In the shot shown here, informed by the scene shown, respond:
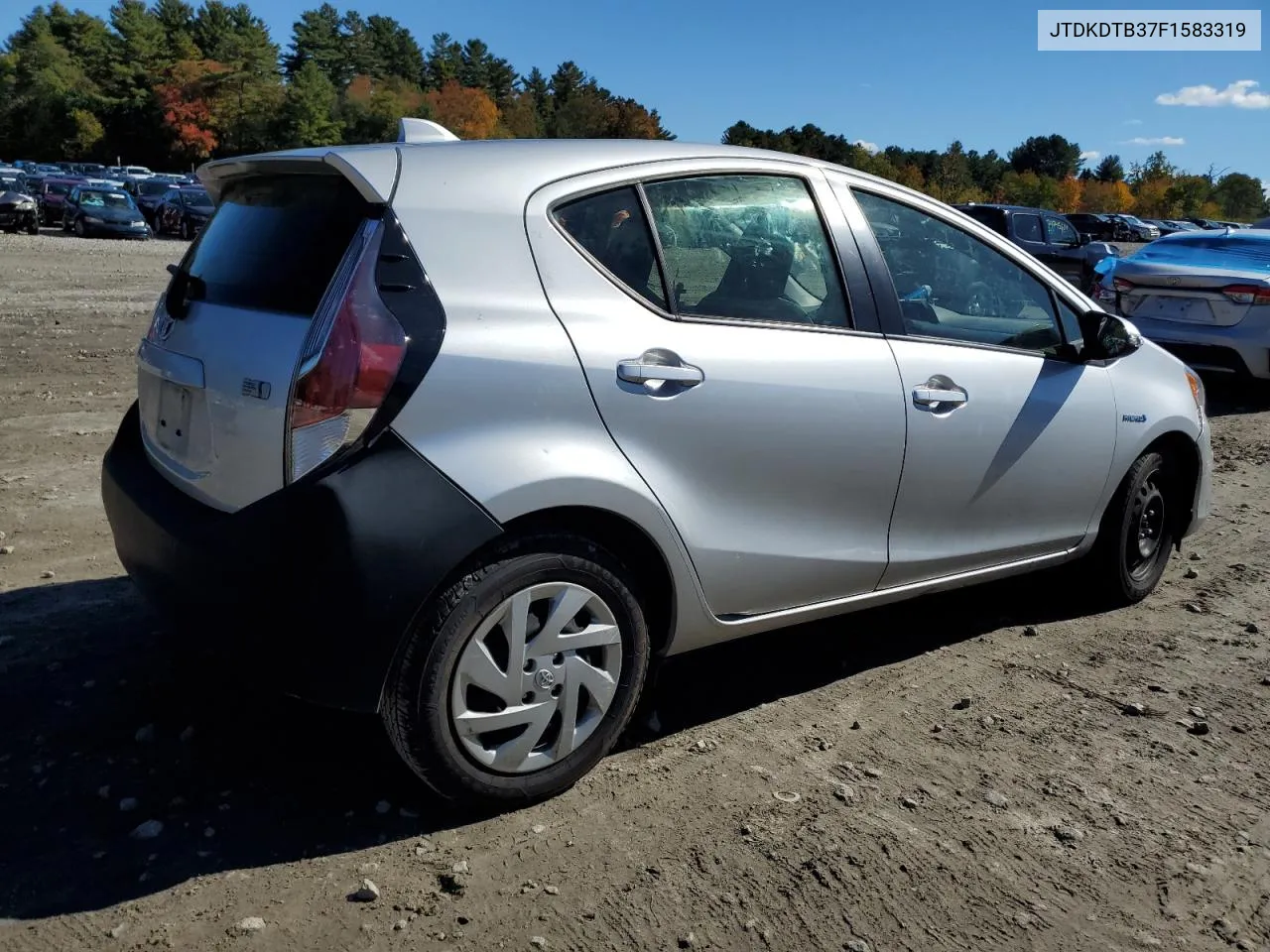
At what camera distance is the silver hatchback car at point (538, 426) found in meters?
2.77

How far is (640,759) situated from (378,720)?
0.85 m

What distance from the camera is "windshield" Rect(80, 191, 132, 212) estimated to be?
105 ft

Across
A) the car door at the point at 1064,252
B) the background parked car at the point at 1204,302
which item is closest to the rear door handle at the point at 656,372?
the background parked car at the point at 1204,302

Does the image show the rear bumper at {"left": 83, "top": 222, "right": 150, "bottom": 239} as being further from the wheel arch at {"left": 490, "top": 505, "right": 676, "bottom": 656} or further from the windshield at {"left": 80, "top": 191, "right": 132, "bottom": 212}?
the wheel arch at {"left": 490, "top": 505, "right": 676, "bottom": 656}

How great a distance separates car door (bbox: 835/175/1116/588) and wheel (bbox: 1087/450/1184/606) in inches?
8.7

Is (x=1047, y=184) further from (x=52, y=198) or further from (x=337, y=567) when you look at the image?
(x=337, y=567)

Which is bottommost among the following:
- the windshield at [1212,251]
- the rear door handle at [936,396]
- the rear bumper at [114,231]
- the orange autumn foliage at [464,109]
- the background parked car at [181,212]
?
the rear door handle at [936,396]

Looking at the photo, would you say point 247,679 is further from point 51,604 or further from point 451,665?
point 51,604

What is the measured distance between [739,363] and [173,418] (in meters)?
1.60

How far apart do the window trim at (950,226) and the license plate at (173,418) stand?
2.12 meters

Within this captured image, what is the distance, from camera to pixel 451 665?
2879 millimetres

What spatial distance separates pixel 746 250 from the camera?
11.6ft

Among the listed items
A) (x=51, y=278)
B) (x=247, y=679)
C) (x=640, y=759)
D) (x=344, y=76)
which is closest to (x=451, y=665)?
(x=247, y=679)

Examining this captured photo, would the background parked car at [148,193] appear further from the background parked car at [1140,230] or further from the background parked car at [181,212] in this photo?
the background parked car at [1140,230]
